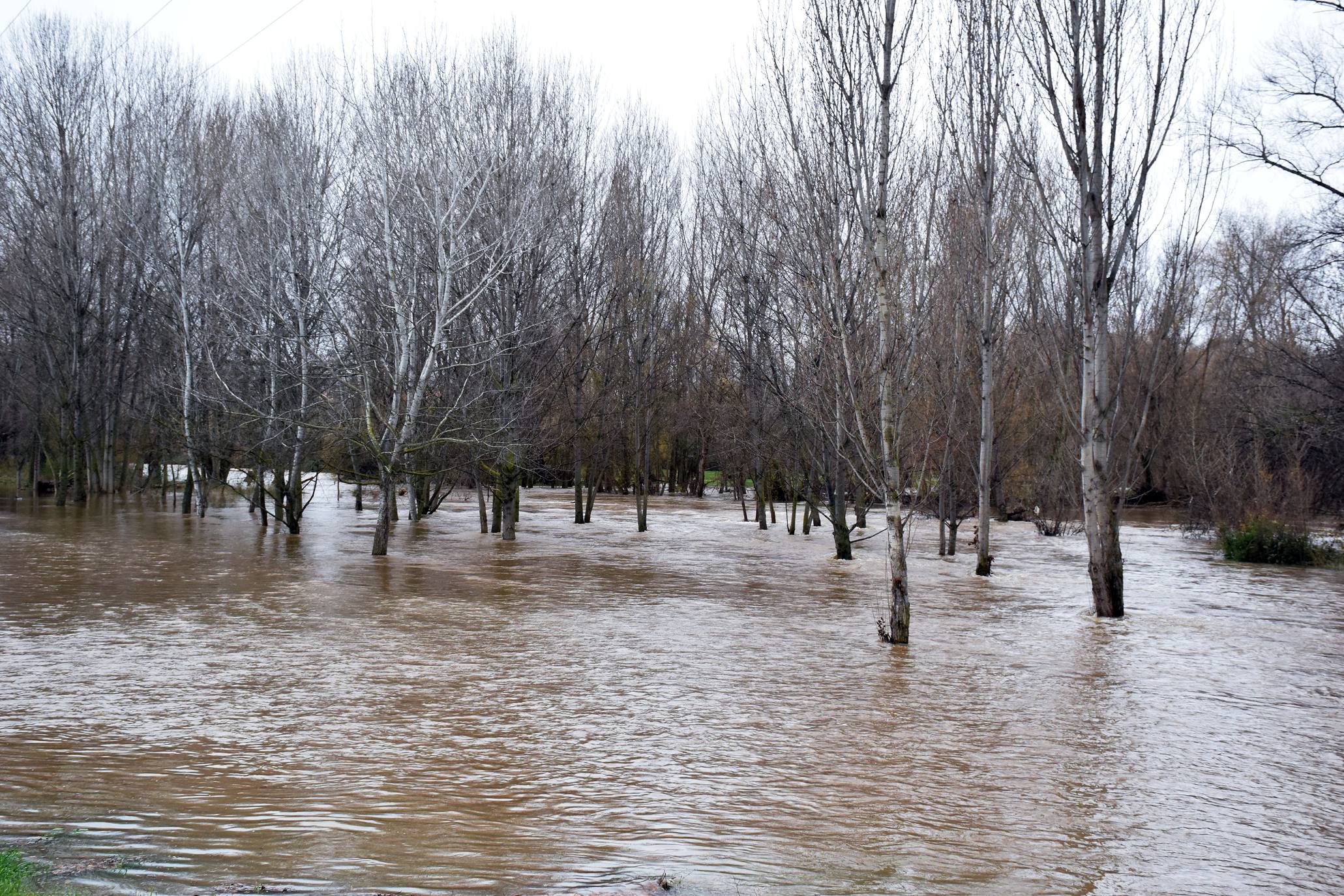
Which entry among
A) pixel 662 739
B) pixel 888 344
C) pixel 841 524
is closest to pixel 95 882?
pixel 662 739

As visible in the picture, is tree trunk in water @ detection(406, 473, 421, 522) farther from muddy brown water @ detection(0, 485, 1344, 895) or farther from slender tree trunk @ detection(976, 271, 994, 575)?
slender tree trunk @ detection(976, 271, 994, 575)

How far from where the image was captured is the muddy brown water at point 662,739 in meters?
4.77

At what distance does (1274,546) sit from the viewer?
69.8ft

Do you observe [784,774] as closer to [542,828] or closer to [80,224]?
[542,828]

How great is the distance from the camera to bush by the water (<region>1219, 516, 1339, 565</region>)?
20.9 m

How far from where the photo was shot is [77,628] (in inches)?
427

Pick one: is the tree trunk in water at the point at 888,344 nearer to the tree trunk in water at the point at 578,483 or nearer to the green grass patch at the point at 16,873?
the green grass patch at the point at 16,873

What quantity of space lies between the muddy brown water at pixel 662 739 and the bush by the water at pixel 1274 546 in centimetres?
649

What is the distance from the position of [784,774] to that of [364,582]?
10.6 metres

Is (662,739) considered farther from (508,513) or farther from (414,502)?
(414,502)

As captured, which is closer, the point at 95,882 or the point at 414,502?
the point at 95,882

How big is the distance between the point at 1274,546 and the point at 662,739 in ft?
61.4

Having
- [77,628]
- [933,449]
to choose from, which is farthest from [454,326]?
[77,628]

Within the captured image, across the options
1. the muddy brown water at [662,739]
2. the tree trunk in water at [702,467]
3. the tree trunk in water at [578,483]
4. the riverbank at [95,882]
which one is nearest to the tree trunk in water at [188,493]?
the tree trunk in water at [578,483]
